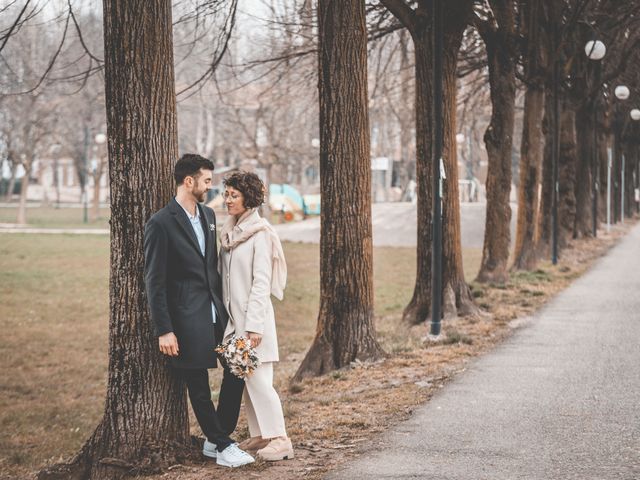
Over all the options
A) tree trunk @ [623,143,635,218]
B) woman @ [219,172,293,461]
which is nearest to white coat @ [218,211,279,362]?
woman @ [219,172,293,461]

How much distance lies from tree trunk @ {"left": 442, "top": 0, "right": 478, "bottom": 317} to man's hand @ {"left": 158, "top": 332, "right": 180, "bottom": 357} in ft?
27.6

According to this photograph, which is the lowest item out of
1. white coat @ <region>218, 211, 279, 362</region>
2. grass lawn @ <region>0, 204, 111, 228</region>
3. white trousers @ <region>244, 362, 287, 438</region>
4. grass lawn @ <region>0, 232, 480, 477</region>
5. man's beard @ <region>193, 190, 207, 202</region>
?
grass lawn @ <region>0, 232, 480, 477</region>

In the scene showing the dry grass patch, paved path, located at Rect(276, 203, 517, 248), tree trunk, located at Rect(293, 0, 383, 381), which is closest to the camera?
the dry grass patch

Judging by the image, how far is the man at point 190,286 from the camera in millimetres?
6418

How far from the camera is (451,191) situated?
1490cm

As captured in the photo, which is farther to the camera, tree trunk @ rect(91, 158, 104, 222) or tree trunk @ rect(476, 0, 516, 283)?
tree trunk @ rect(91, 158, 104, 222)

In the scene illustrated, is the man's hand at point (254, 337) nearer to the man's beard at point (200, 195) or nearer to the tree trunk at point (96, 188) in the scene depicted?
the man's beard at point (200, 195)

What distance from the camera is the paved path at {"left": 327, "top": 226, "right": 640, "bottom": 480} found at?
6508mm

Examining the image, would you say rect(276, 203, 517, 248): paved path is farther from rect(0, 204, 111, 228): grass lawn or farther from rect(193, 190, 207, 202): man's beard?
rect(193, 190, 207, 202): man's beard

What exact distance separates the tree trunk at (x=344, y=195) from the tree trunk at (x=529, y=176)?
10.8 m

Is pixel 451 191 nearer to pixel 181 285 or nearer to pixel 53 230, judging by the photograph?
pixel 181 285

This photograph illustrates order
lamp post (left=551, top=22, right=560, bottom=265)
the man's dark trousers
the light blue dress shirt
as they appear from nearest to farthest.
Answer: the light blue dress shirt, the man's dark trousers, lamp post (left=551, top=22, right=560, bottom=265)

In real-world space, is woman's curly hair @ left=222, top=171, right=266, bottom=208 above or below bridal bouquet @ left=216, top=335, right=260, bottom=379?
above

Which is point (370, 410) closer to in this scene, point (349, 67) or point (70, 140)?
point (349, 67)
